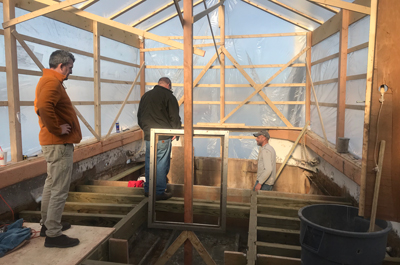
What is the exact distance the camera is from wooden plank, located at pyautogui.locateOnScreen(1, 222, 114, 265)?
6.53 ft

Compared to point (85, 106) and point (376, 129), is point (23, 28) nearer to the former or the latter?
point (85, 106)

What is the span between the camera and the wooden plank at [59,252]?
1990 millimetres

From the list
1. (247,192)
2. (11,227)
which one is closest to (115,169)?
(247,192)

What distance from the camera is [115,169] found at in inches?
219

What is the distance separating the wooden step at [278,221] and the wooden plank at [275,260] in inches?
30.8

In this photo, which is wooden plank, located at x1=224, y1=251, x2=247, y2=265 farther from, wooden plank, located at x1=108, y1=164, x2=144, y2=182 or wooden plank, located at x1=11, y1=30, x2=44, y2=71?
wooden plank, located at x1=108, y1=164, x2=144, y2=182

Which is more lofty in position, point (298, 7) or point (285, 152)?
point (298, 7)

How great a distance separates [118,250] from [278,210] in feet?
5.76

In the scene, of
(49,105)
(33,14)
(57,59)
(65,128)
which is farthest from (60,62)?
(33,14)

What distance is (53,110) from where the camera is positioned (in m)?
2.01

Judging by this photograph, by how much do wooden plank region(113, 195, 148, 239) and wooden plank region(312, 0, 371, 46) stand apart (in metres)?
3.53

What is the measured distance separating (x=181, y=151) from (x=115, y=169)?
146 centimetres

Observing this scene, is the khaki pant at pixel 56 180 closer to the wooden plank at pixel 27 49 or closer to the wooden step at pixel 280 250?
the wooden step at pixel 280 250

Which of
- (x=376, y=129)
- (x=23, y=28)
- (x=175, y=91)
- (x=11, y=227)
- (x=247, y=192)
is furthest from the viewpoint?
(x=175, y=91)
